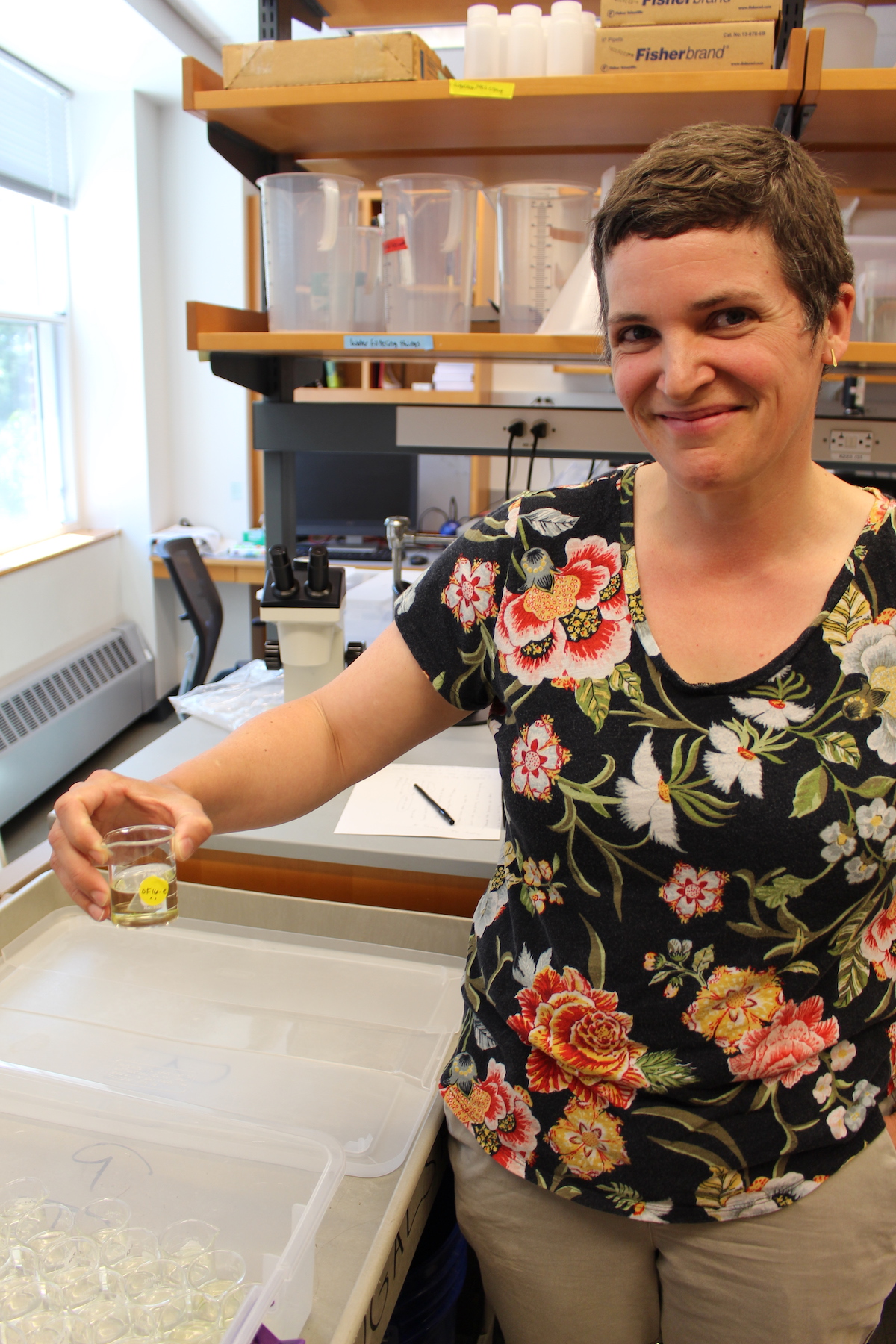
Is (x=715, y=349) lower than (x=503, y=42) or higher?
lower

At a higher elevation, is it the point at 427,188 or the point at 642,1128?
the point at 427,188

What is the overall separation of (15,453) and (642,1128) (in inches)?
175

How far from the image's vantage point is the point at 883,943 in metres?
0.89

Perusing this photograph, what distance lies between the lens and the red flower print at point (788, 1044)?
84 centimetres

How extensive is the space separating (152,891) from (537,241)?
1222mm

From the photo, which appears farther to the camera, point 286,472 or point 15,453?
→ point 15,453

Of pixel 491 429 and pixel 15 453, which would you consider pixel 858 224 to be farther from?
pixel 15 453

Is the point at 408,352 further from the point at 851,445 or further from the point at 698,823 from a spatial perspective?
the point at 698,823

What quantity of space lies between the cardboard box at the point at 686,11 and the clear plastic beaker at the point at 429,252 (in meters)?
0.33

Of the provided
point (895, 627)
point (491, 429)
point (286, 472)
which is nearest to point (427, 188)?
point (491, 429)

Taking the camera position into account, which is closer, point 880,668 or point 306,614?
point 880,668

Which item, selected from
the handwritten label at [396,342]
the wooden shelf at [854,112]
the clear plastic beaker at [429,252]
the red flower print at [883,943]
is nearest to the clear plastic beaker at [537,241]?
the clear plastic beaker at [429,252]

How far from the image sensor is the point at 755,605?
2.92 feet

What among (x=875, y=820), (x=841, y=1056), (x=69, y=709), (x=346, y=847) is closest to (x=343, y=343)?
(x=346, y=847)
